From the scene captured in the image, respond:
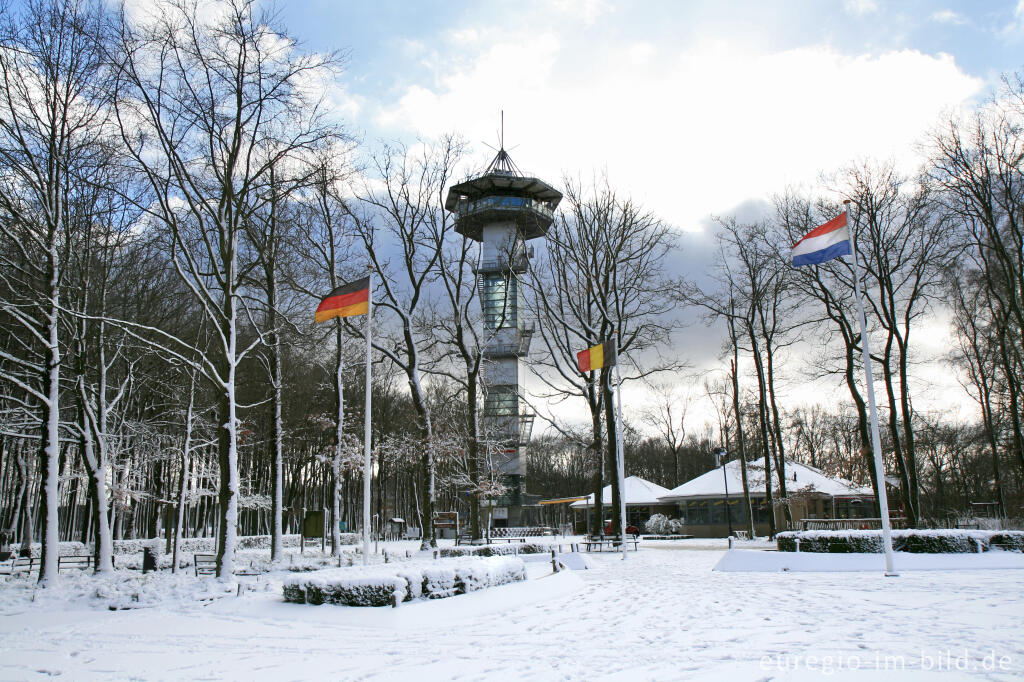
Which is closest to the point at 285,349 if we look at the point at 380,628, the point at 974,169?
the point at 380,628

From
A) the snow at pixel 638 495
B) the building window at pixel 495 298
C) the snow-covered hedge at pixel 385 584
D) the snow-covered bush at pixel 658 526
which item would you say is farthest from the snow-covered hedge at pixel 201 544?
the building window at pixel 495 298

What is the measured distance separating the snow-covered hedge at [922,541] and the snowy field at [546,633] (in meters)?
2.90

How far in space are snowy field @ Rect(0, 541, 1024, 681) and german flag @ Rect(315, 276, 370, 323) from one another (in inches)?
265

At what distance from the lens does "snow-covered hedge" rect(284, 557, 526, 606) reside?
32.3 ft

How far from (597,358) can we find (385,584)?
14.0 metres

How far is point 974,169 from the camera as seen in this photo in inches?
862

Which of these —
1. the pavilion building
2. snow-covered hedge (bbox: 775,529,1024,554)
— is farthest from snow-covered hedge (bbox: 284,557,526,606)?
the pavilion building

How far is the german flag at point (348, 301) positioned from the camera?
1636 cm

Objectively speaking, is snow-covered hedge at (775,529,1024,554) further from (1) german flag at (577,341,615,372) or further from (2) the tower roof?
(2) the tower roof

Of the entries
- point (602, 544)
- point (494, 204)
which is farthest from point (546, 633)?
point (494, 204)

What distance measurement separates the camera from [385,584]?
9.88 m

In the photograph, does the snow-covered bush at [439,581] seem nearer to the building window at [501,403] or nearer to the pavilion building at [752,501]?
the pavilion building at [752,501]

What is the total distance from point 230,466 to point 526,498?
45979 millimetres

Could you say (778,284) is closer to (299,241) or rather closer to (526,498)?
(299,241)
